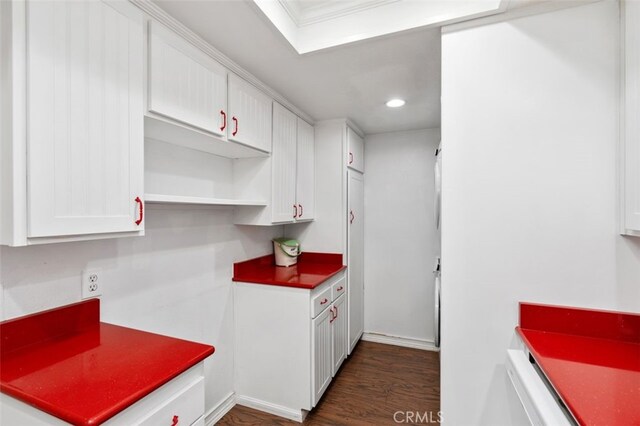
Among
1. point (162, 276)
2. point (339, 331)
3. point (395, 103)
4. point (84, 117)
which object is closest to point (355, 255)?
point (339, 331)

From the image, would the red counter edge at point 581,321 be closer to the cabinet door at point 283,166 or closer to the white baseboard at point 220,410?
the cabinet door at point 283,166

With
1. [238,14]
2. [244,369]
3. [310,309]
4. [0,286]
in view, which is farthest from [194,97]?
[244,369]

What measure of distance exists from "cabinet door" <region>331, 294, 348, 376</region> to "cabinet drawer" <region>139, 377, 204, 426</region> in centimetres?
137

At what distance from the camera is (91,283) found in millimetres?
Result: 1247

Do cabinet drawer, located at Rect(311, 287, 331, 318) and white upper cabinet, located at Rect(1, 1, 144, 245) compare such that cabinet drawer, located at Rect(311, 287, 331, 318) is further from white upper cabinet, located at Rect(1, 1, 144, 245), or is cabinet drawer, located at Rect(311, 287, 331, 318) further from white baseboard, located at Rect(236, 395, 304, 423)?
white upper cabinet, located at Rect(1, 1, 144, 245)

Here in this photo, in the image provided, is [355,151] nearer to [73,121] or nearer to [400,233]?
[400,233]

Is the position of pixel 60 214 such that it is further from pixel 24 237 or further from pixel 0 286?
pixel 0 286

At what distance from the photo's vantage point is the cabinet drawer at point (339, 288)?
237 centimetres

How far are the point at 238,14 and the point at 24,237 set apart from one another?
119 centimetres

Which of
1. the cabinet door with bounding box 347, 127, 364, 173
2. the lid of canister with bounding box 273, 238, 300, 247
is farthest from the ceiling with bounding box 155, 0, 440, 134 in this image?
the lid of canister with bounding box 273, 238, 300, 247

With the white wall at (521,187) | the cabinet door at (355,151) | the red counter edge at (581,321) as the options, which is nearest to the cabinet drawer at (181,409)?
the white wall at (521,187)

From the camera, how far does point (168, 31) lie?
1.30 m

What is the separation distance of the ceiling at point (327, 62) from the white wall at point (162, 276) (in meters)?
0.98

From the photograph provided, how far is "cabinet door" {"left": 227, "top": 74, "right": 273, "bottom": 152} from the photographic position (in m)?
1.70
